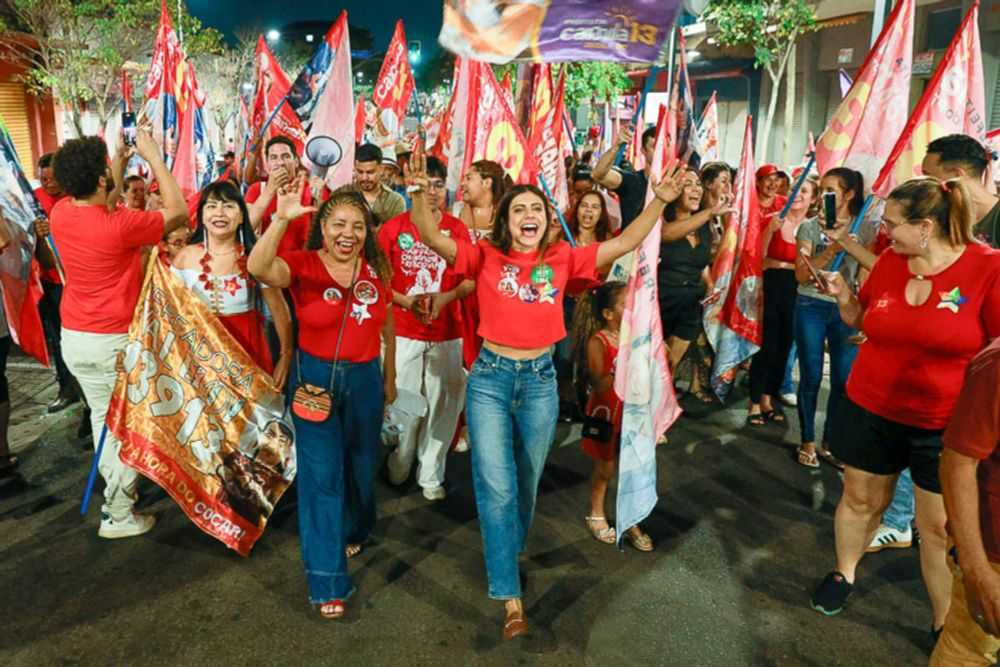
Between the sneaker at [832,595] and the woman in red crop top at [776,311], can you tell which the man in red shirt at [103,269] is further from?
the woman in red crop top at [776,311]

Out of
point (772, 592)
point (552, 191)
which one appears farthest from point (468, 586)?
point (552, 191)

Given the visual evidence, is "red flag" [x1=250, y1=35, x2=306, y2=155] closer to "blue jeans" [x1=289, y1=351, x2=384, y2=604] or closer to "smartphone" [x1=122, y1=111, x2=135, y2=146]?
"smartphone" [x1=122, y1=111, x2=135, y2=146]

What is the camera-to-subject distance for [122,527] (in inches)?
171

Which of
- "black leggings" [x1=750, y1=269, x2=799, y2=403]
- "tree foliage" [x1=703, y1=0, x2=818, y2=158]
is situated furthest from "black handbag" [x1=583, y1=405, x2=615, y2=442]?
"tree foliage" [x1=703, y1=0, x2=818, y2=158]

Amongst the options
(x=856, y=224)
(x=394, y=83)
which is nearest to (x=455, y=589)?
(x=856, y=224)

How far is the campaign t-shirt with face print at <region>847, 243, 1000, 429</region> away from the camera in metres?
3.18

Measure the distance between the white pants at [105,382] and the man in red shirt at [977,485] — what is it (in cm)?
386

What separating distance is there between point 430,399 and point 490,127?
6.22 feet

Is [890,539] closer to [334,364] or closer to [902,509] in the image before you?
[902,509]

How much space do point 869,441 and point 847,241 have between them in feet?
3.52

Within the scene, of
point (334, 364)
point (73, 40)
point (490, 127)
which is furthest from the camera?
point (73, 40)

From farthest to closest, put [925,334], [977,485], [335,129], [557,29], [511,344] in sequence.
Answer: [335,129]
[557,29]
[511,344]
[925,334]
[977,485]

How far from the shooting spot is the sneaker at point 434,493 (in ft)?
16.1

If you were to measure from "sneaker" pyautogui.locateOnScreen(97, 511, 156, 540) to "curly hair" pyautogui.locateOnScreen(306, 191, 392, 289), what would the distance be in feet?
6.14
